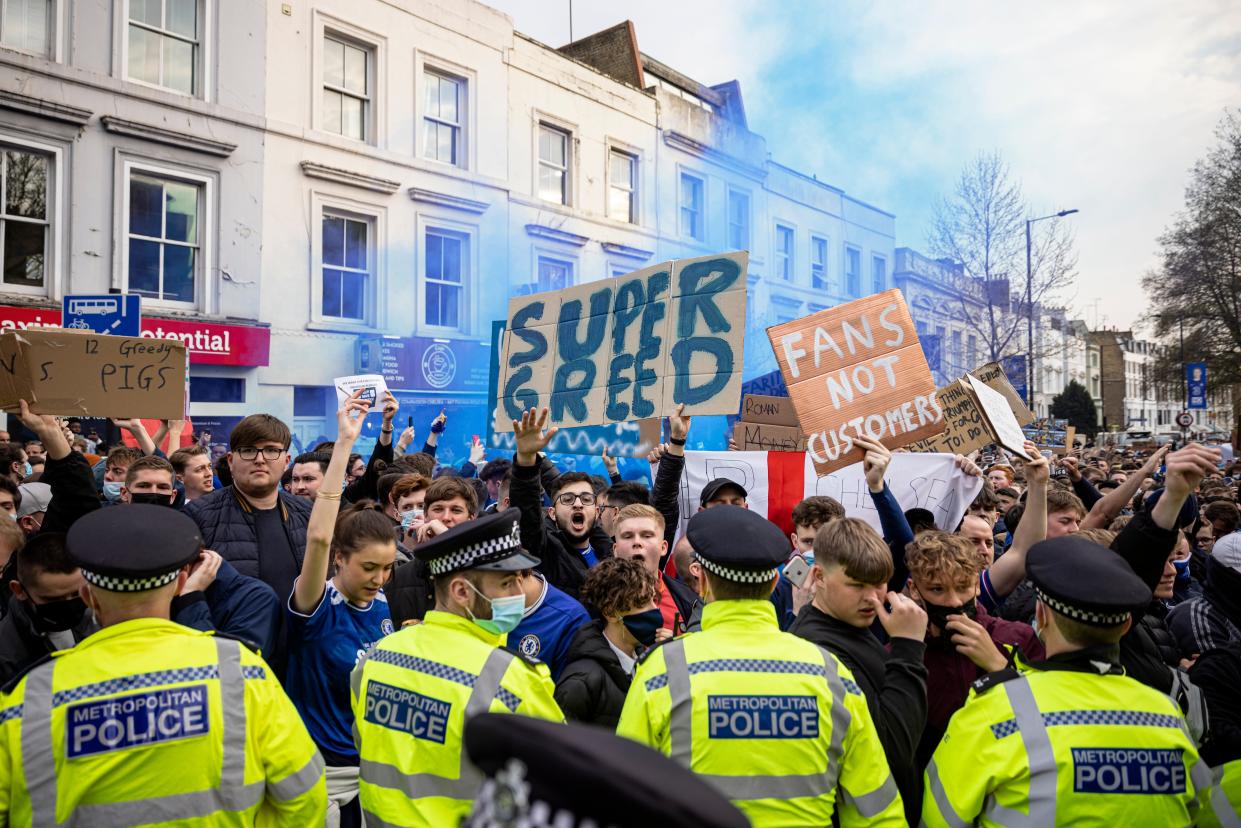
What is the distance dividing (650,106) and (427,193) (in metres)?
7.10

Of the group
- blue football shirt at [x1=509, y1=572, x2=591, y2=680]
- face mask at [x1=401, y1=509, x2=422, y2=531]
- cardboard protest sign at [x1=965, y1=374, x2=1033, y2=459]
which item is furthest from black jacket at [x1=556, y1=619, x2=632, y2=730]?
cardboard protest sign at [x1=965, y1=374, x2=1033, y2=459]

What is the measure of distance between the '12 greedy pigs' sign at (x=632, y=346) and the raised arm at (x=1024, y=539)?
1.99 metres

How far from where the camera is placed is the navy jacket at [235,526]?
3955mm

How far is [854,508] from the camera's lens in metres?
6.34

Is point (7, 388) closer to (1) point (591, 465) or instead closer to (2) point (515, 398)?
(2) point (515, 398)

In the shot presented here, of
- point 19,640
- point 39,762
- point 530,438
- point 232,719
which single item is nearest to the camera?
point 39,762

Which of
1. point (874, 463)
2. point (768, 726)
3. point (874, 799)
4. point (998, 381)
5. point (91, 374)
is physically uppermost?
point (998, 381)

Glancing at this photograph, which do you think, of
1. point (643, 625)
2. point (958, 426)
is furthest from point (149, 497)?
point (958, 426)

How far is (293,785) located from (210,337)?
1233 cm

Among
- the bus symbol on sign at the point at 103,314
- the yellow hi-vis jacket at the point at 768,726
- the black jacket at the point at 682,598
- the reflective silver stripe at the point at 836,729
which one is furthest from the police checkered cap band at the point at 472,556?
the bus symbol on sign at the point at 103,314

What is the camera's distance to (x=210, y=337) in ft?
43.1

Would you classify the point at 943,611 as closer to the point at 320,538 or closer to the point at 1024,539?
the point at 1024,539

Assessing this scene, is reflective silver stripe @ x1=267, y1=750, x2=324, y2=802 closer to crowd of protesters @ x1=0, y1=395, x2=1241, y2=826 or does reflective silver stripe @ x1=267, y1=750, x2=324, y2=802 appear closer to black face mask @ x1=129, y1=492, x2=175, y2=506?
crowd of protesters @ x1=0, y1=395, x2=1241, y2=826

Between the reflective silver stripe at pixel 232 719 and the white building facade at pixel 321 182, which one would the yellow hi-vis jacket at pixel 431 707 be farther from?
the white building facade at pixel 321 182
